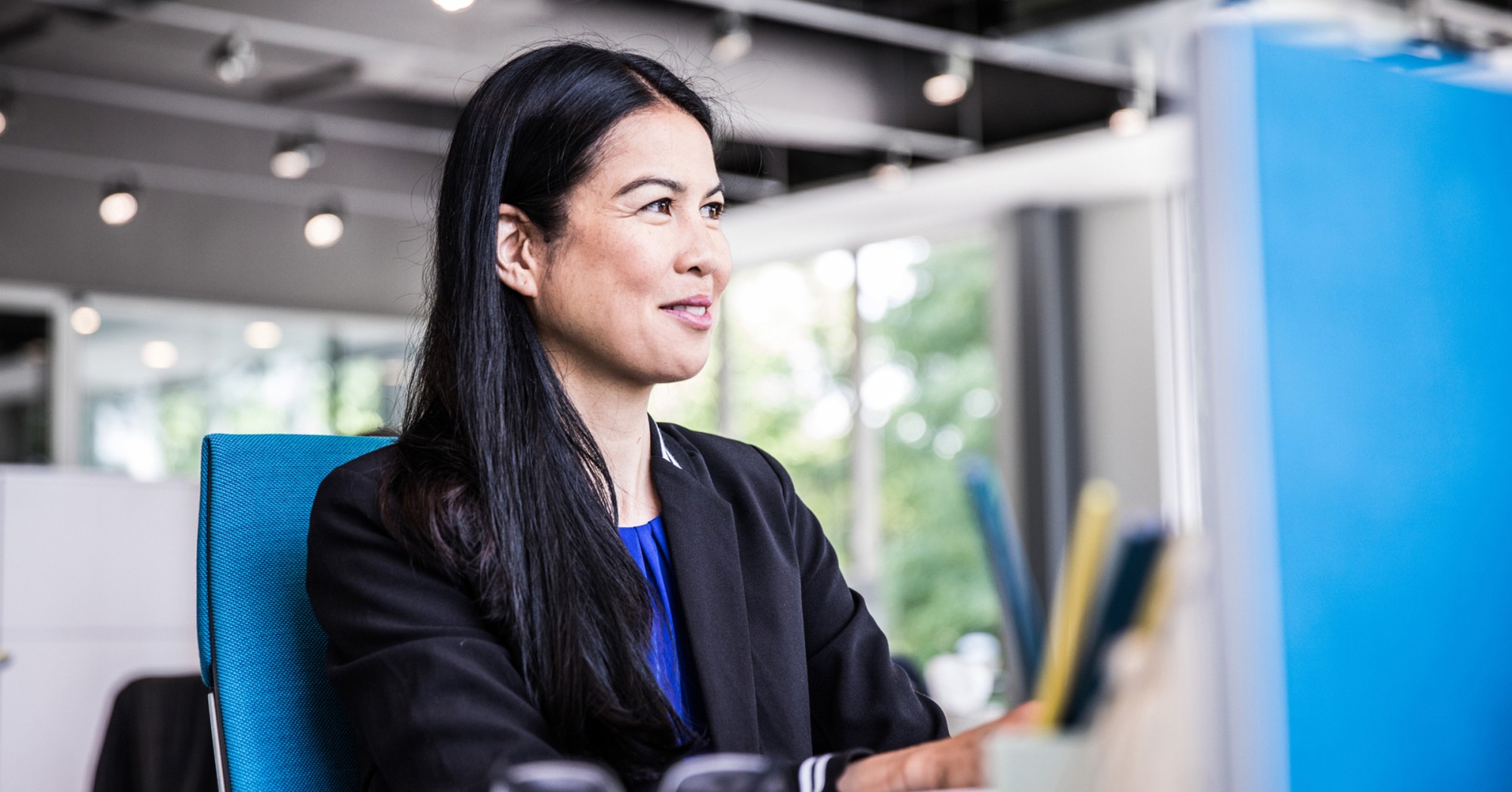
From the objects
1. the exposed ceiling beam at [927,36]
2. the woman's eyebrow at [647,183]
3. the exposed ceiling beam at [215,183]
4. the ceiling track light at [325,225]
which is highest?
the exposed ceiling beam at [927,36]

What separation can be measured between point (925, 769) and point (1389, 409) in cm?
40

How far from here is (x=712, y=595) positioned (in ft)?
4.31

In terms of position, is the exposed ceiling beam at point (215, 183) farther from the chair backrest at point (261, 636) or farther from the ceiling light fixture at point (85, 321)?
the chair backrest at point (261, 636)

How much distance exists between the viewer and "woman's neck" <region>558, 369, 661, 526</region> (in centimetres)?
136

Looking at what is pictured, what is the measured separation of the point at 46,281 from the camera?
643cm

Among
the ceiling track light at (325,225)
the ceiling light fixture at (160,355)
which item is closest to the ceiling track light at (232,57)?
the ceiling track light at (325,225)

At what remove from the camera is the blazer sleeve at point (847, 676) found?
1400mm

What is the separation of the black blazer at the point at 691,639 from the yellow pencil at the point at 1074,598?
1.50ft

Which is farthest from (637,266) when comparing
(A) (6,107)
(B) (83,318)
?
(B) (83,318)

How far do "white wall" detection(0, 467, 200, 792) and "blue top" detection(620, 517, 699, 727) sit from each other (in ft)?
7.76

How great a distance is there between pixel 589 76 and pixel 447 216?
0.18 metres

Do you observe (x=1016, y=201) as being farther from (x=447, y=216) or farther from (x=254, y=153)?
(x=447, y=216)

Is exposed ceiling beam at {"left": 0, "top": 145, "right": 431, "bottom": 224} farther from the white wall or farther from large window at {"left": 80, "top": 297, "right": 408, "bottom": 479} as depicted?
the white wall

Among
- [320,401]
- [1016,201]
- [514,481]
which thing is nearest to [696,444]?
[514,481]
